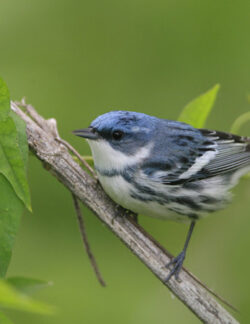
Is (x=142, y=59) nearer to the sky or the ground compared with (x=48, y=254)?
nearer to the sky

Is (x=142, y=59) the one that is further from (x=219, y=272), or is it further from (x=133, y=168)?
(x=219, y=272)

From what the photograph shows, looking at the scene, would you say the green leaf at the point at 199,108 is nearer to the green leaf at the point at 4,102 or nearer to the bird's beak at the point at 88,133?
the bird's beak at the point at 88,133

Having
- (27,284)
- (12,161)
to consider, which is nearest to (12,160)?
(12,161)

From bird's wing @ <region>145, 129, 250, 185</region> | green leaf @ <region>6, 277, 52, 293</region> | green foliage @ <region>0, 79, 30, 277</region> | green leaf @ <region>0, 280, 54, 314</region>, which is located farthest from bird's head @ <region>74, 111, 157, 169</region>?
green leaf @ <region>0, 280, 54, 314</region>

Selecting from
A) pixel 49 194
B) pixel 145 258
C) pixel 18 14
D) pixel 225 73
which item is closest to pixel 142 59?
pixel 225 73

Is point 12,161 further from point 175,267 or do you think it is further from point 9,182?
point 175,267

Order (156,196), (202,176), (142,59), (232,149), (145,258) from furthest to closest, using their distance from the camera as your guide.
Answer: (142,59) → (232,149) → (202,176) → (156,196) → (145,258)

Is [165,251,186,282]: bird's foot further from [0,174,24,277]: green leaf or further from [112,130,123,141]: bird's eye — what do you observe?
[0,174,24,277]: green leaf

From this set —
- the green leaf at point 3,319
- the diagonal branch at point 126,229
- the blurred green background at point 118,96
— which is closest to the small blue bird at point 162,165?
the diagonal branch at point 126,229
